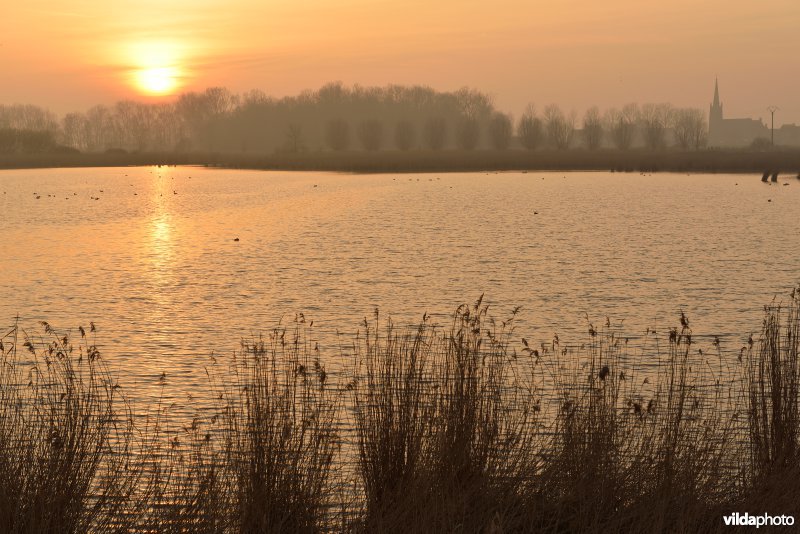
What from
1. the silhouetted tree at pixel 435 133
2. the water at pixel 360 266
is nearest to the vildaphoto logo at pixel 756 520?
the water at pixel 360 266

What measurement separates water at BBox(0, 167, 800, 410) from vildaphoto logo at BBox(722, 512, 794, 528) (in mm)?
7398

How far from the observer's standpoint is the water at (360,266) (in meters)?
19.6

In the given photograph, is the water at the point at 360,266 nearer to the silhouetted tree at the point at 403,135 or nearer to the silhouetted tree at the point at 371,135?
the silhouetted tree at the point at 371,135

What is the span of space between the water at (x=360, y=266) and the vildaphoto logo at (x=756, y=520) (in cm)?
740

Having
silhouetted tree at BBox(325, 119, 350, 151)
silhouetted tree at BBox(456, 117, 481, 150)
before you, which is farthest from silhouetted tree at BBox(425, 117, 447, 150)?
silhouetted tree at BBox(325, 119, 350, 151)

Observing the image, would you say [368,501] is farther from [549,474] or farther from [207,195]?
[207,195]

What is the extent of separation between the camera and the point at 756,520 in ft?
25.6

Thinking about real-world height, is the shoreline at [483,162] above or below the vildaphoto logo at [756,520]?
above

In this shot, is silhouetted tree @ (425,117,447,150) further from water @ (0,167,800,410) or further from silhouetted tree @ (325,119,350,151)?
water @ (0,167,800,410)

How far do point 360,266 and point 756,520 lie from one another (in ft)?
73.2

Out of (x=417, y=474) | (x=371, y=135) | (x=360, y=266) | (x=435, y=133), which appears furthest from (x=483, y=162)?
(x=417, y=474)

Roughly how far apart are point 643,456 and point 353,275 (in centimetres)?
1956

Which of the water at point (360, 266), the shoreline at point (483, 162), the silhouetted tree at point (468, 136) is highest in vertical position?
the silhouetted tree at point (468, 136)

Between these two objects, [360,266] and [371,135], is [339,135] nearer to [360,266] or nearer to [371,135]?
[371,135]
